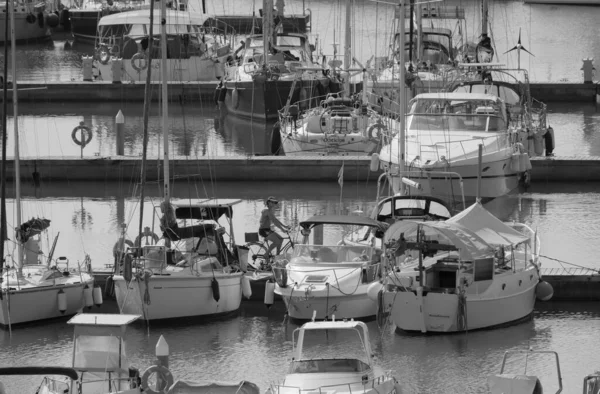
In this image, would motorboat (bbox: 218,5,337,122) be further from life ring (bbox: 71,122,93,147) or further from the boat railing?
the boat railing

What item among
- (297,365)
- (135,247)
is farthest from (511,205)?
(297,365)

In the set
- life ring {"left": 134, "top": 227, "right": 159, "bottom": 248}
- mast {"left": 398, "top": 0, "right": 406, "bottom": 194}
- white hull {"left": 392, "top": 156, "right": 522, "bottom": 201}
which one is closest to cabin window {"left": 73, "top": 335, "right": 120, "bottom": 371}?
life ring {"left": 134, "top": 227, "right": 159, "bottom": 248}

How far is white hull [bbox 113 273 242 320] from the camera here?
26766mm

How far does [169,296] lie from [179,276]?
0.43 metres

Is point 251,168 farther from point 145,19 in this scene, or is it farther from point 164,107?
point 145,19

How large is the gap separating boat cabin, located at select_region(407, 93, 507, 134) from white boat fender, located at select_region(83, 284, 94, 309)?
1312cm

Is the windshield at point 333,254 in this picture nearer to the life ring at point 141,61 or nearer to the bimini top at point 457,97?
the bimini top at point 457,97

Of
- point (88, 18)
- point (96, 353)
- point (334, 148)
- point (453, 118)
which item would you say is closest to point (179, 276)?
point (96, 353)

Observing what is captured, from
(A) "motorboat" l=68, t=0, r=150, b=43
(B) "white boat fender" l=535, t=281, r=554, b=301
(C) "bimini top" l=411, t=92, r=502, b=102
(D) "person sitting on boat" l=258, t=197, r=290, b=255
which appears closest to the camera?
(B) "white boat fender" l=535, t=281, r=554, b=301

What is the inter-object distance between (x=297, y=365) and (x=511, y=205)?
18.2m

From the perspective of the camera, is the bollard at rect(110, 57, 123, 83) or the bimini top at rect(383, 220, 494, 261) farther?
the bollard at rect(110, 57, 123, 83)

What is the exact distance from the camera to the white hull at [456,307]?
2612cm

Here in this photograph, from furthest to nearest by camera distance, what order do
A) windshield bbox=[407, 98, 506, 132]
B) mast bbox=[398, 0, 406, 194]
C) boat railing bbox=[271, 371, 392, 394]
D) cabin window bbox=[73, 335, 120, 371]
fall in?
windshield bbox=[407, 98, 506, 132], mast bbox=[398, 0, 406, 194], cabin window bbox=[73, 335, 120, 371], boat railing bbox=[271, 371, 392, 394]

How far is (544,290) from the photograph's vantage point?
2761 centimetres
